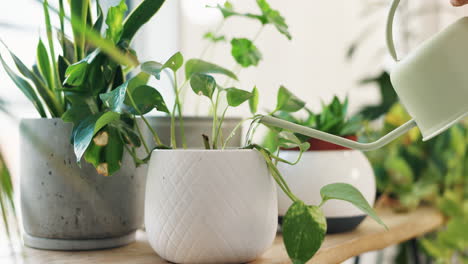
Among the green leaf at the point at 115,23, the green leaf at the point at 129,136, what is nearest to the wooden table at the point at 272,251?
the green leaf at the point at 129,136

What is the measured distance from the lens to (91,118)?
20.8 inches

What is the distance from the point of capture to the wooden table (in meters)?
0.56

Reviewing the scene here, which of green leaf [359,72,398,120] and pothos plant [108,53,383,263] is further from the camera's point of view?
green leaf [359,72,398,120]

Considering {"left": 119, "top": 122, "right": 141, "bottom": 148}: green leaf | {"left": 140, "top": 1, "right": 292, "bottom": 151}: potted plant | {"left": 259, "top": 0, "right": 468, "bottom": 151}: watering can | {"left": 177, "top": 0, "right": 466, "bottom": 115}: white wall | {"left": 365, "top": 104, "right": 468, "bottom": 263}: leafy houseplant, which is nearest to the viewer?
{"left": 259, "top": 0, "right": 468, "bottom": 151}: watering can

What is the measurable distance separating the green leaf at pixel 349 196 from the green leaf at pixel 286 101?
0.40 feet

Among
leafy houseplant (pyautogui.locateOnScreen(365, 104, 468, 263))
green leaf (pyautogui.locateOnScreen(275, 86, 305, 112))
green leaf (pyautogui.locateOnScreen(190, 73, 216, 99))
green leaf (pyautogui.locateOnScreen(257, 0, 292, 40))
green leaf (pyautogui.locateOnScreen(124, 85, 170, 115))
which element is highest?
green leaf (pyautogui.locateOnScreen(257, 0, 292, 40))

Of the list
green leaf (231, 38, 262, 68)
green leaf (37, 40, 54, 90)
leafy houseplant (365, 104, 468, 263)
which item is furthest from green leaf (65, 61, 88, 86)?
leafy houseplant (365, 104, 468, 263)

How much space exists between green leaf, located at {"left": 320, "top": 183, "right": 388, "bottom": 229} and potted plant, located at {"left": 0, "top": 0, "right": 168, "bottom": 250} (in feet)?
0.78

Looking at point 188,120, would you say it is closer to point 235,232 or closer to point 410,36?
point 235,232

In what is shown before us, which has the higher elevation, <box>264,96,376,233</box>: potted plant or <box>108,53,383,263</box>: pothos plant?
<box>108,53,383,263</box>: pothos plant

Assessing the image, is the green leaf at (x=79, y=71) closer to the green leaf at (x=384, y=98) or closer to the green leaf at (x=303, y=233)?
the green leaf at (x=303, y=233)

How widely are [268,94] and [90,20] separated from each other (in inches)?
30.1

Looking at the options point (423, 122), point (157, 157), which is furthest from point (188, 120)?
point (423, 122)

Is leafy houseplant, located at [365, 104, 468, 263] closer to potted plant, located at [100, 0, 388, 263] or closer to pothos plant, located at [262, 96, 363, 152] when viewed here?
pothos plant, located at [262, 96, 363, 152]
